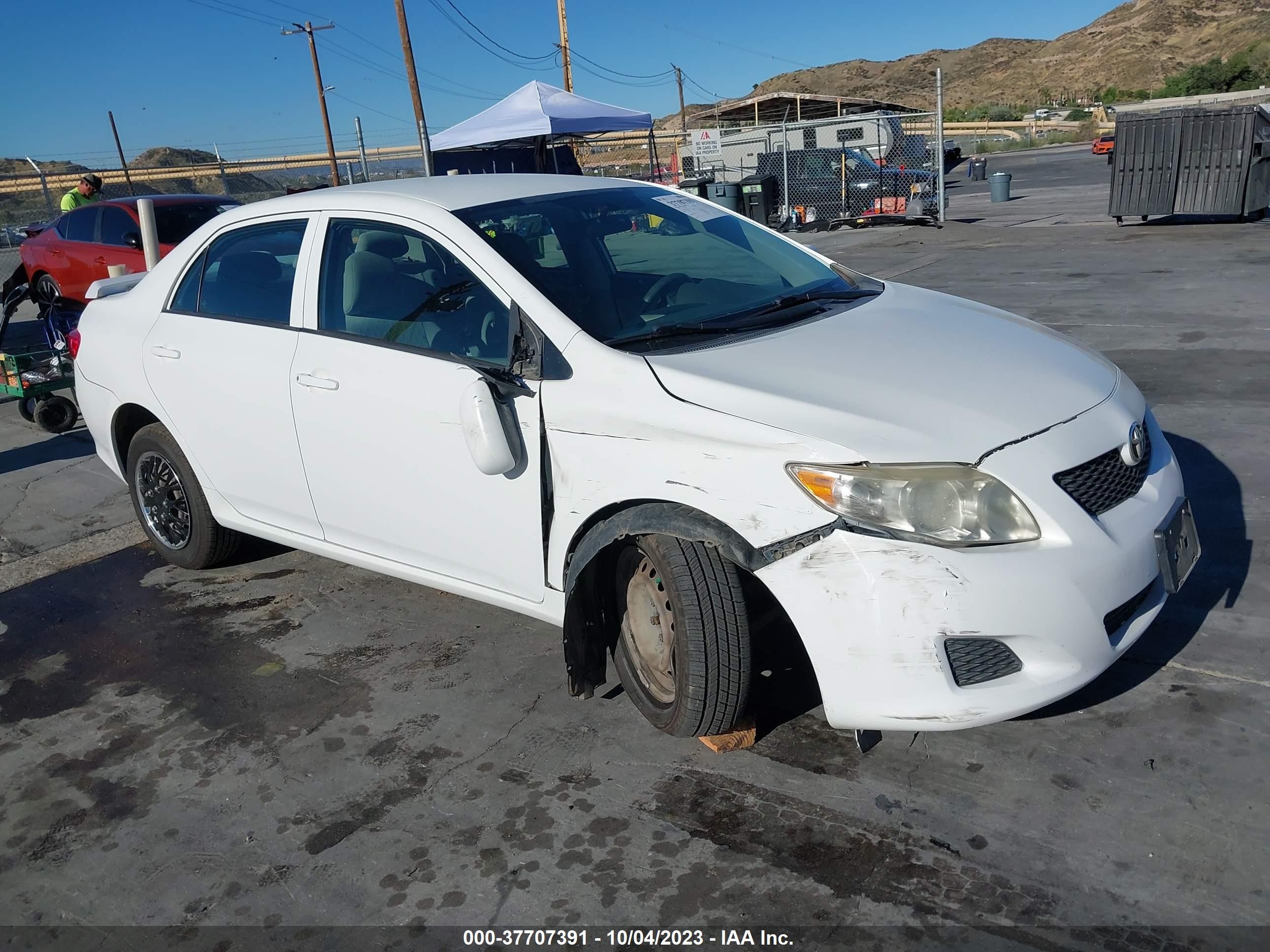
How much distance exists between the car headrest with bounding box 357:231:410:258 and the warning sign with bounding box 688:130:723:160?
19.2 meters

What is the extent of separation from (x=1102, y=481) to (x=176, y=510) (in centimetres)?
406

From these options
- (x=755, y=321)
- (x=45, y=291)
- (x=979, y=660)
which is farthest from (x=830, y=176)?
(x=979, y=660)

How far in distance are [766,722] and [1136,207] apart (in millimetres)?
14175

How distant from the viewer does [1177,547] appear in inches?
118

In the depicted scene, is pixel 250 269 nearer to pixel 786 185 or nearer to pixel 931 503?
pixel 931 503

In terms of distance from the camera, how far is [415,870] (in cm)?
274

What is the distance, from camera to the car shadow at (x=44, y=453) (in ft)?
23.7

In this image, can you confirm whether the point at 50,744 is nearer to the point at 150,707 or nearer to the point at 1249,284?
the point at 150,707

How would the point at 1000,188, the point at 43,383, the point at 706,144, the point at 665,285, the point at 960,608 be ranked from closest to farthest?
1. the point at 960,608
2. the point at 665,285
3. the point at 43,383
4. the point at 1000,188
5. the point at 706,144

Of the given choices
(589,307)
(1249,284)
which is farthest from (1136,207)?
(589,307)

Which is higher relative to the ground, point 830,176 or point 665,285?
point 665,285

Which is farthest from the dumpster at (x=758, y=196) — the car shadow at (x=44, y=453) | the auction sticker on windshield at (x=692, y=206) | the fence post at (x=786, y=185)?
the auction sticker on windshield at (x=692, y=206)

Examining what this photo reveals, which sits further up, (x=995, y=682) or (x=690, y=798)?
(x=995, y=682)

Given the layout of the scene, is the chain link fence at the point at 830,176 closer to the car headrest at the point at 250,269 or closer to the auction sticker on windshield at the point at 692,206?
the auction sticker on windshield at the point at 692,206
